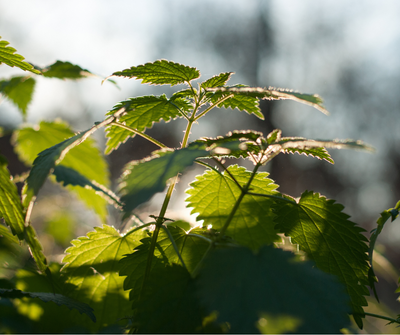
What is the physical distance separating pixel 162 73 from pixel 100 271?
419mm

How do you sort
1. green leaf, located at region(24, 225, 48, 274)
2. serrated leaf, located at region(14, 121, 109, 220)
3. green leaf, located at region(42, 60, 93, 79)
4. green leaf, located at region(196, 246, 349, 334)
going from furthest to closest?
serrated leaf, located at region(14, 121, 109, 220) < green leaf, located at region(42, 60, 93, 79) < green leaf, located at region(24, 225, 48, 274) < green leaf, located at region(196, 246, 349, 334)

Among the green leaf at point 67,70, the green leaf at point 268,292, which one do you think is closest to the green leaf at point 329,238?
the green leaf at point 268,292

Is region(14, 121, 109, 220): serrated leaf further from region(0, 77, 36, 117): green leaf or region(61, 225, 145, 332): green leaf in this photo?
region(61, 225, 145, 332): green leaf

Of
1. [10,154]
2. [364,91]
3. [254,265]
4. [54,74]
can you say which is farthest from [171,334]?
[364,91]

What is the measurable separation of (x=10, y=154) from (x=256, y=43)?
13.5ft

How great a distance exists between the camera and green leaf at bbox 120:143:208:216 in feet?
0.94

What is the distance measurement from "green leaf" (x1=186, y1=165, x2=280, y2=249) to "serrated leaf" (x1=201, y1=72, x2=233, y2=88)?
18 centimetres

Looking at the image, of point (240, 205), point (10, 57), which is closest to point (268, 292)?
point (240, 205)

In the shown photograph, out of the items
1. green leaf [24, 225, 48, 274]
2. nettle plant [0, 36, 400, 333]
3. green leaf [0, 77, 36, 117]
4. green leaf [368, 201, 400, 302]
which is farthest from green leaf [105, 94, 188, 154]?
green leaf [0, 77, 36, 117]

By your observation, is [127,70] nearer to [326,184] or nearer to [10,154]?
[10,154]

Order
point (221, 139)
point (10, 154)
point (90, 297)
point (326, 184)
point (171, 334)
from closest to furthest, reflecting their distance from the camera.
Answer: point (171, 334)
point (221, 139)
point (90, 297)
point (10, 154)
point (326, 184)

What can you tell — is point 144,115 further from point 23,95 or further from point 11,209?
point 23,95

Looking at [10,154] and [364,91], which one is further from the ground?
[364,91]

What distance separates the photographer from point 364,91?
14.2ft
